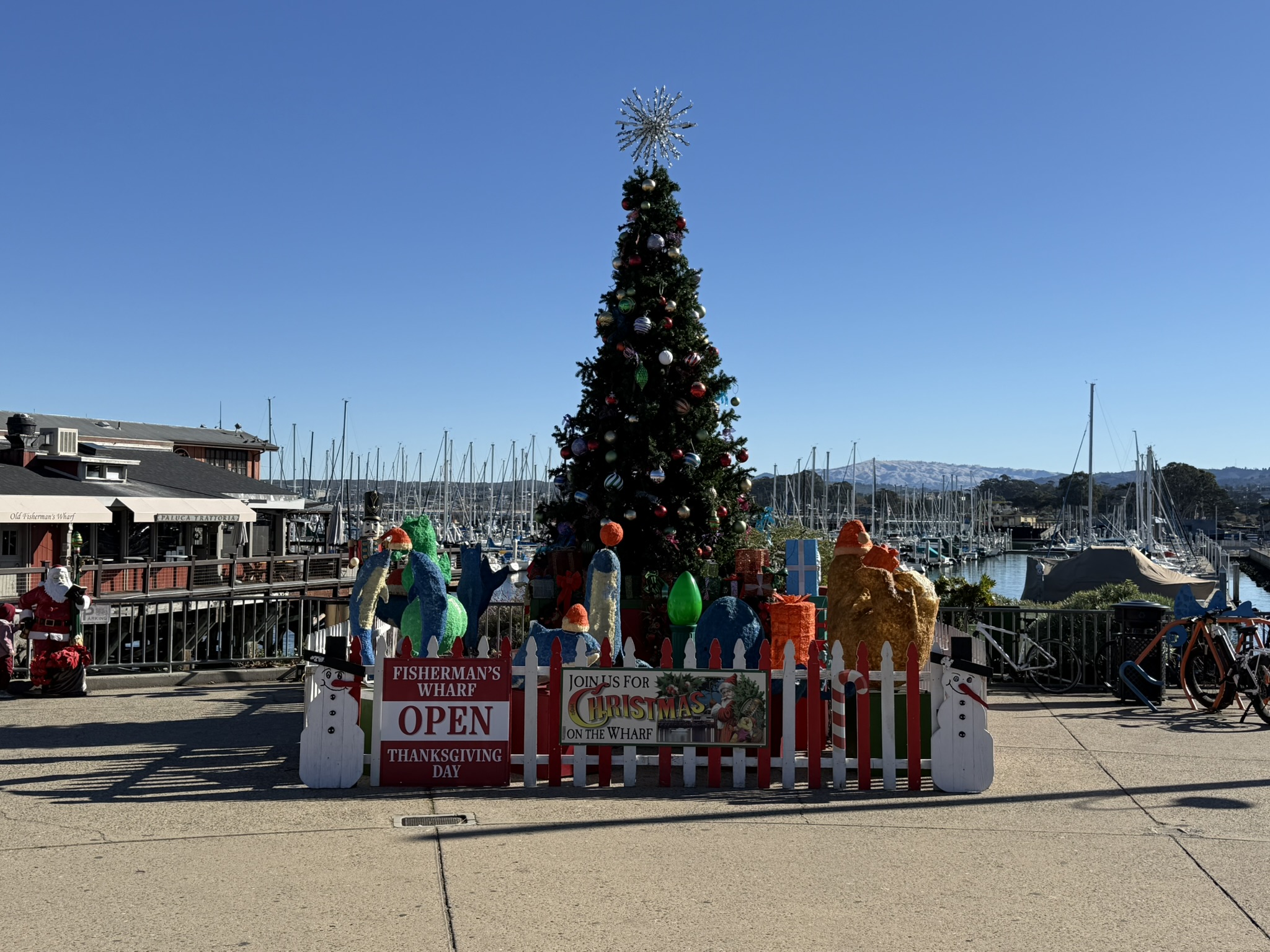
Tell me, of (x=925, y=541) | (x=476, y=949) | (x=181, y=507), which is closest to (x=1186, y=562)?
(x=925, y=541)

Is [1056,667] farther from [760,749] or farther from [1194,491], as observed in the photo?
[1194,491]

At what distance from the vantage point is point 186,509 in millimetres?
32156

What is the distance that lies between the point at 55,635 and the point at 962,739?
1004 cm

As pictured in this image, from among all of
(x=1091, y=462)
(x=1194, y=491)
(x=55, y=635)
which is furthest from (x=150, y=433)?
(x=1194, y=491)

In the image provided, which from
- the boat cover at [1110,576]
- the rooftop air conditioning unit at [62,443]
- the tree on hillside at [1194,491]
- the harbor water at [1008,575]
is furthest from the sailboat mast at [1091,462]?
the tree on hillside at [1194,491]

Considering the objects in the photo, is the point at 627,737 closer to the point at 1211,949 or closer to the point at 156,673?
the point at 1211,949

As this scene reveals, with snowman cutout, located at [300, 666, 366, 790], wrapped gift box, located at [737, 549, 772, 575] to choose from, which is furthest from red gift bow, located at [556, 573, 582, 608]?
snowman cutout, located at [300, 666, 366, 790]

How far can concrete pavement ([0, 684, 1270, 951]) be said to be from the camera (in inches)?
191

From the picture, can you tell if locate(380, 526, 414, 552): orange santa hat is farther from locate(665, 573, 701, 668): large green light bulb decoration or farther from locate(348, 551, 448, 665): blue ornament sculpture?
locate(665, 573, 701, 668): large green light bulb decoration

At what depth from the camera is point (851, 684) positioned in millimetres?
7945

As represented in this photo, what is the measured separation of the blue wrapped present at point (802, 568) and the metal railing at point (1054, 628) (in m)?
2.69

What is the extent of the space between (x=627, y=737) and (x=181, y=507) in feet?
93.1

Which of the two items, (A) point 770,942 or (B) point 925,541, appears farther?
(B) point 925,541

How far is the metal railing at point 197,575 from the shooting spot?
25.5m
